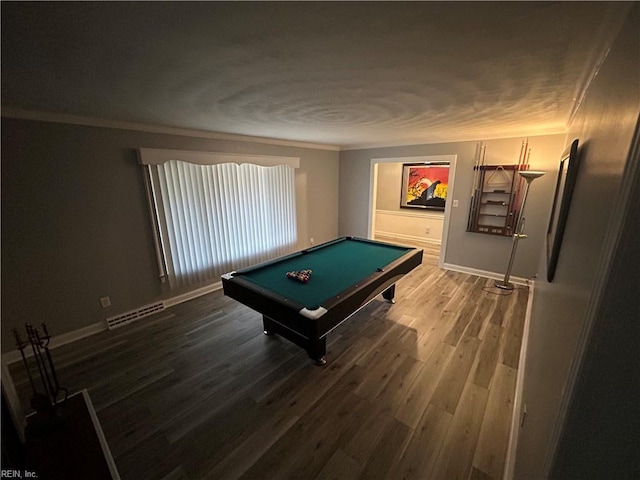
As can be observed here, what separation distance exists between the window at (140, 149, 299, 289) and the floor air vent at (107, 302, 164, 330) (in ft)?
1.09

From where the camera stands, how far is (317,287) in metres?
2.28

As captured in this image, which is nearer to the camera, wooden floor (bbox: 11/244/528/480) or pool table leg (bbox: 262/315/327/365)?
wooden floor (bbox: 11/244/528/480)

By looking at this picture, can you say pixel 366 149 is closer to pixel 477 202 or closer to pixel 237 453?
pixel 477 202

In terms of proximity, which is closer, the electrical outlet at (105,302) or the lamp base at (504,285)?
the electrical outlet at (105,302)

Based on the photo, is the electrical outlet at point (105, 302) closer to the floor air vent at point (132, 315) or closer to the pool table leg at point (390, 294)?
the floor air vent at point (132, 315)

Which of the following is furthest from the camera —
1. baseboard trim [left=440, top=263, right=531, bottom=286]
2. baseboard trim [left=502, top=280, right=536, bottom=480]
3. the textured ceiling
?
baseboard trim [left=440, top=263, right=531, bottom=286]

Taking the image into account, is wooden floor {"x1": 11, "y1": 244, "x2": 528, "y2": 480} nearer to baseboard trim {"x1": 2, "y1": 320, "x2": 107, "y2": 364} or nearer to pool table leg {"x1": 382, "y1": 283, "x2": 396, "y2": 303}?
baseboard trim {"x1": 2, "y1": 320, "x2": 107, "y2": 364}

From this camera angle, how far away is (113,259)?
2.78 metres

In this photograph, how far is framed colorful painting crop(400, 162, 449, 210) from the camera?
20.0 ft

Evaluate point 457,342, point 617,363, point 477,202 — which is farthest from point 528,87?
point 477,202

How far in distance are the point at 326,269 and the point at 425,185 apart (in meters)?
4.81

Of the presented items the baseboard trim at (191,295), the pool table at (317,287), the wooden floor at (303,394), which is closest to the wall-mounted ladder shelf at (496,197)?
the wooden floor at (303,394)

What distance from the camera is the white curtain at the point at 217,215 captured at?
3.12 metres

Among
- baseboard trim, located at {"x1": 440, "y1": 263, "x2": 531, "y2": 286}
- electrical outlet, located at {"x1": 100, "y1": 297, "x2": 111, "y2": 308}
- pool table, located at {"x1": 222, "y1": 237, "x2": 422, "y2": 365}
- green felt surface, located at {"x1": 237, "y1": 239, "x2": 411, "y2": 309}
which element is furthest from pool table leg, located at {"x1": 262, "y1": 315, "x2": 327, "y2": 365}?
baseboard trim, located at {"x1": 440, "y1": 263, "x2": 531, "y2": 286}
